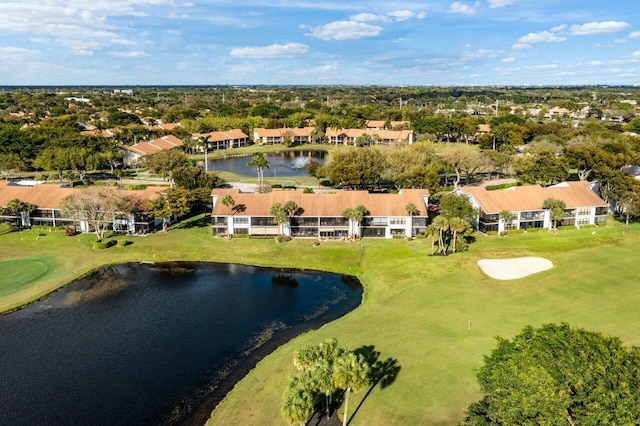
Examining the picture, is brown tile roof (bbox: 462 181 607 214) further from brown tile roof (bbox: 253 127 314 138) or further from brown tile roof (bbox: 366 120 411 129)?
brown tile roof (bbox: 366 120 411 129)

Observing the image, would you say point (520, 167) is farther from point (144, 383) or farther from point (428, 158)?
point (144, 383)

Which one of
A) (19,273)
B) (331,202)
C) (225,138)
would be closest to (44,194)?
(19,273)

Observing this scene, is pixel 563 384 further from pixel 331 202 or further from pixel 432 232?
pixel 331 202

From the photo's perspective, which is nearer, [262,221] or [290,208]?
[290,208]

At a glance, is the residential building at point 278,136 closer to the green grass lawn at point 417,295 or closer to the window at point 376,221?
the green grass lawn at point 417,295

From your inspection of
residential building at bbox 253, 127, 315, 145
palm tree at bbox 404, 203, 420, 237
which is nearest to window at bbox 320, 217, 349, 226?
palm tree at bbox 404, 203, 420, 237
